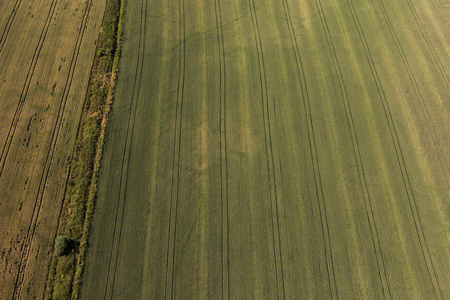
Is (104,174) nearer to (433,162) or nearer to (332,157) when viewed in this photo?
(332,157)

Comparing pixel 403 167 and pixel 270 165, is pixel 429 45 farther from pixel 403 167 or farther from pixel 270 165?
pixel 270 165

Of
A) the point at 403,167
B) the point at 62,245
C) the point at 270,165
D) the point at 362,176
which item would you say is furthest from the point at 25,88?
the point at 403,167

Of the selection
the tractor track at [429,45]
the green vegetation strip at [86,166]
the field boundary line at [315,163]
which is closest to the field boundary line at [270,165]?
the field boundary line at [315,163]

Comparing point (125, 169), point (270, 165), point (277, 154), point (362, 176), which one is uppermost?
point (125, 169)

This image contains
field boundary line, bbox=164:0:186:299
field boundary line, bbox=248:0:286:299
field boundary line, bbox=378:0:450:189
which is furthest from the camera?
field boundary line, bbox=378:0:450:189

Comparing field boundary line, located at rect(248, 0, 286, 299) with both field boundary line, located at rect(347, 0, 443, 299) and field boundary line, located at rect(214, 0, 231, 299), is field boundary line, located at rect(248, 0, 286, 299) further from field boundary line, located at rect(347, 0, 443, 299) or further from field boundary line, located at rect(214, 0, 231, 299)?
field boundary line, located at rect(347, 0, 443, 299)

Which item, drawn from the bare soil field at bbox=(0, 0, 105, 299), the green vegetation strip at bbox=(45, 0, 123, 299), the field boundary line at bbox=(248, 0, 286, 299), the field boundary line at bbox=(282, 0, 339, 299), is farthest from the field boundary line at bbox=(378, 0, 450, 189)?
the bare soil field at bbox=(0, 0, 105, 299)

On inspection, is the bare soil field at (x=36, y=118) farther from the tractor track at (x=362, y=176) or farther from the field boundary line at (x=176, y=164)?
the tractor track at (x=362, y=176)
